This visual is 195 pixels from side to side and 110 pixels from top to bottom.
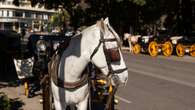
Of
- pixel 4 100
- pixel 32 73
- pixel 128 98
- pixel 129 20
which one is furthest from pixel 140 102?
pixel 129 20

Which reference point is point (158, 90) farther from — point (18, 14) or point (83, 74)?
point (18, 14)

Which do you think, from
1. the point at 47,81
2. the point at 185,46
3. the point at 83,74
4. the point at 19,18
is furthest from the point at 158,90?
the point at 19,18

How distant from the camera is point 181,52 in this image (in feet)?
93.6

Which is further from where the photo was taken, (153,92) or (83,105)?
(153,92)

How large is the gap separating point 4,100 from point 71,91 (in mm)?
3861

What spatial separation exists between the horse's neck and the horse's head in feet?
0.75

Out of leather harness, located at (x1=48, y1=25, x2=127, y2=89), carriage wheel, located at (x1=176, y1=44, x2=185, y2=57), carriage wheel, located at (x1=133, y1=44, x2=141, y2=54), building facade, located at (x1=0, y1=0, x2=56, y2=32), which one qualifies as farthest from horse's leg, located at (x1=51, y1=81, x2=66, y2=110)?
building facade, located at (x1=0, y1=0, x2=56, y2=32)

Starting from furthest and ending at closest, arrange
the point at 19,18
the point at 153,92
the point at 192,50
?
the point at 19,18 < the point at 192,50 < the point at 153,92

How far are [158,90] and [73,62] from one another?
858 centimetres

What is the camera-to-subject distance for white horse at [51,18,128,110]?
17.0ft

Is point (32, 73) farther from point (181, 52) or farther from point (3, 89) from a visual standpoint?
point (181, 52)

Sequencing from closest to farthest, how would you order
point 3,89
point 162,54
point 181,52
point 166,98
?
point 166,98 < point 3,89 < point 181,52 < point 162,54

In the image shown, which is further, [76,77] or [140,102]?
[140,102]

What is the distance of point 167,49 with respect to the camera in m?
29.2
